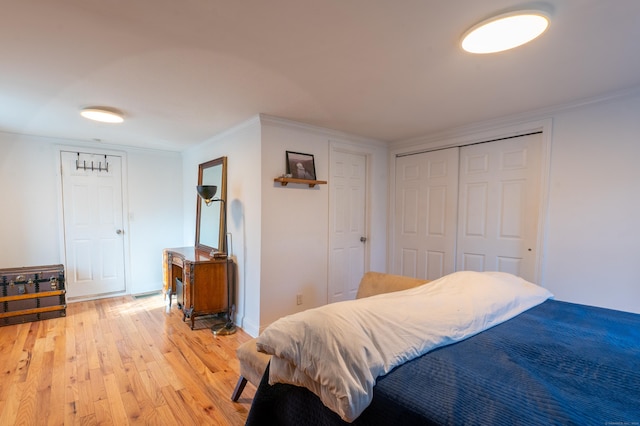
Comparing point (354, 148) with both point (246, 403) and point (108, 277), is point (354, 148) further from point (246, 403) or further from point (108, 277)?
point (108, 277)

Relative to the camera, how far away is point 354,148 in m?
3.67

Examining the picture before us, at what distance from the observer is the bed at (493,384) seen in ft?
3.00

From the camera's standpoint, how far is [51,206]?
3.83 m

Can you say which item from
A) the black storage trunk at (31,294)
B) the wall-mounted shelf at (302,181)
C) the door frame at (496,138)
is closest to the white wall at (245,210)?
the wall-mounted shelf at (302,181)

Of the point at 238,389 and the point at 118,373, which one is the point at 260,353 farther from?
the point at 118,373

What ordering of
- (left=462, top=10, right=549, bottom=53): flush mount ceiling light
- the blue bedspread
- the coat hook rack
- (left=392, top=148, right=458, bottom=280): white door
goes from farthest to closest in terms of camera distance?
1. the coat hook rack
2. (left=392, top=148, right=458, bottom=280): white door
3. (left=462, top=10, right=549, bottom=53): flush mount ceiling light
4. the blue bedspread

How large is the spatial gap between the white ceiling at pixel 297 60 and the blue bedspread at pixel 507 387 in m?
1.52

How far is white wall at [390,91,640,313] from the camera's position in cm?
226

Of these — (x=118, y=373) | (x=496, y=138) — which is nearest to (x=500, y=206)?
(x=496, y=138)

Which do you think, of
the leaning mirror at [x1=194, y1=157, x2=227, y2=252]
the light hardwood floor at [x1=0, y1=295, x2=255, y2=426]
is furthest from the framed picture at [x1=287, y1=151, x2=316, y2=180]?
the light hardwood floor at [x1=0, y1=295, x2=255, y2=426]

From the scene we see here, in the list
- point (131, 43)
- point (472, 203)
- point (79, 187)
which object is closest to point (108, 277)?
point (79, 187)

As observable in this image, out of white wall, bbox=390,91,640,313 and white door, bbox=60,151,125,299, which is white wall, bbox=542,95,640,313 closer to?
white wall, bbox=390,91,640,313

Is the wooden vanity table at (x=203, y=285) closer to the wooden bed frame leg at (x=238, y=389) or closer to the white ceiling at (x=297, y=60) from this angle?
the wooden bed frame leg at (x=238, y=389)

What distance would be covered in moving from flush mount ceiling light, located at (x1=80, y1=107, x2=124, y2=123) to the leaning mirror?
1.09m
